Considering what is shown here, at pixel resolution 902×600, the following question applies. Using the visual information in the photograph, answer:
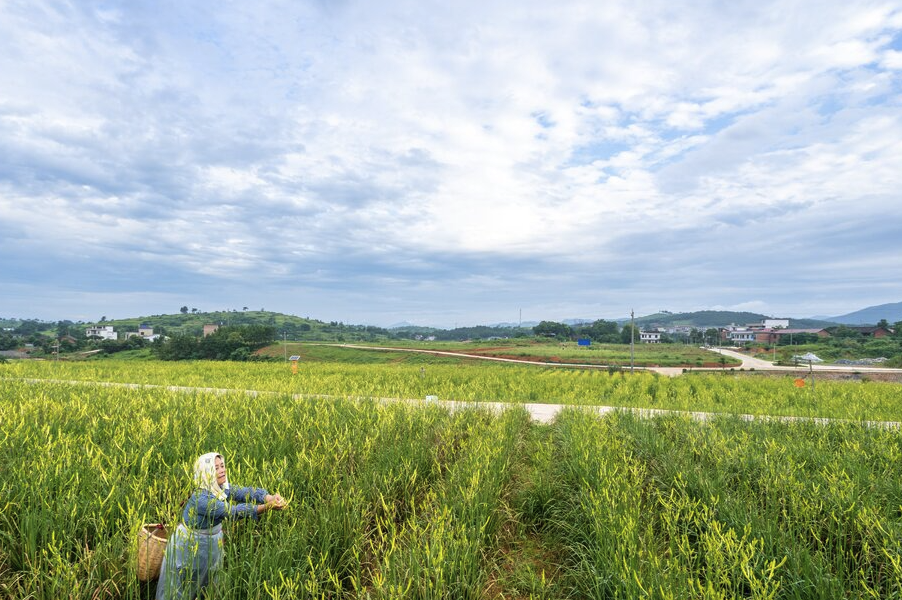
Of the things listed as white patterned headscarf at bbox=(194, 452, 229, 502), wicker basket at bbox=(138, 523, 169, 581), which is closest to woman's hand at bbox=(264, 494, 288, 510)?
white patterned headscarf at bbox=(194, 452, 229, 502)

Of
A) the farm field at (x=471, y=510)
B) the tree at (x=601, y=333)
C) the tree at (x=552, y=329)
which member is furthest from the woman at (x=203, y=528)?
the tree at (x=552, y=329)

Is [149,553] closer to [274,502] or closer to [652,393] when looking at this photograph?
[274,502]

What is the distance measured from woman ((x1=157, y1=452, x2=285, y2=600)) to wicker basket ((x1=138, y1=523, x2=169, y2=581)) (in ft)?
0.28

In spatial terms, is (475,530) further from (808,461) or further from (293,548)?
(808,461)

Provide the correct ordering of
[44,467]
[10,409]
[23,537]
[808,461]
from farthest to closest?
[10,409] < [808,461] < [44,467] < [23,537]

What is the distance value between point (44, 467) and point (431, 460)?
4.10m

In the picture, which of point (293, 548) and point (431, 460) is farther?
point (431, 460)

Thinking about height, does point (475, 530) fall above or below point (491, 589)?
above

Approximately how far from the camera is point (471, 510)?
11.9 feet

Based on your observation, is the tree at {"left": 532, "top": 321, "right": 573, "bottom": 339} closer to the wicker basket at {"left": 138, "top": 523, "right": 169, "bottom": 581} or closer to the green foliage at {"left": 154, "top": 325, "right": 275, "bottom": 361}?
the green foliage at {"left": 154, "top": 325, "right": 275, "bottom": 361}

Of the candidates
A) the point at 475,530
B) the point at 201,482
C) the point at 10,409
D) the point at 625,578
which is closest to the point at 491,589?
the point at 475,530

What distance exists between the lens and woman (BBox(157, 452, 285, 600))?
268cm

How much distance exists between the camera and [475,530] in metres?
3.40

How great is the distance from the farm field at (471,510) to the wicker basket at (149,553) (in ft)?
0.39
